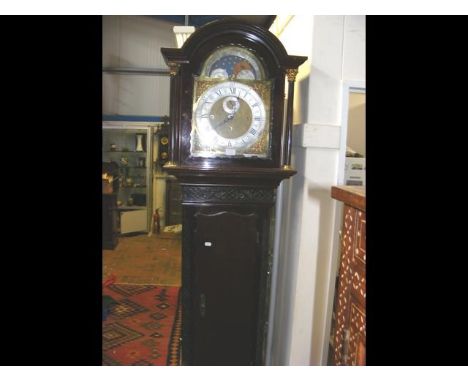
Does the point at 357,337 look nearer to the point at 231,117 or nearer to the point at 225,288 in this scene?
the point at 225,288

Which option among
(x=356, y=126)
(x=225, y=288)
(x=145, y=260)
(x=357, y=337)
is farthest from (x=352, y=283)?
(x=145, y=260)

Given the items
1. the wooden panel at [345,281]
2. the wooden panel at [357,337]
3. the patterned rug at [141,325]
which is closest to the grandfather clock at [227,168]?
the wooden panel at [345,281]

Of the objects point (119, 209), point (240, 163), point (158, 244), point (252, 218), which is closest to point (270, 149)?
point (240, 163)

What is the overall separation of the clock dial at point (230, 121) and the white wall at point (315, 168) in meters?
0.31

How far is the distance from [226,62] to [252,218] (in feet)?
2.13

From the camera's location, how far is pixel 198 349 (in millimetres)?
1656

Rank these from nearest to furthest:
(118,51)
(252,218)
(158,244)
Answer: (252,218) → (158,244) → (118,51)

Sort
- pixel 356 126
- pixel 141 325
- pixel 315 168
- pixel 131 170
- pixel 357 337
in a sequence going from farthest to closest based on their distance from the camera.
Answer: pixel 131 170, pixel 356 126, pixel 141 325, pixel 315 168, pixel 357 337

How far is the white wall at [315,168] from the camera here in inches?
67.1

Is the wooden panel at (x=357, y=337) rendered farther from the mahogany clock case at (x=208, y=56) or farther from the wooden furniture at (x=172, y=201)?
the wooden furniture at (x=172, y=201)

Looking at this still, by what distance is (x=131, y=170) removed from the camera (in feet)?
18.4

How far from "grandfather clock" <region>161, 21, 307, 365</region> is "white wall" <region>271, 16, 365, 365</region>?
0.88 feet

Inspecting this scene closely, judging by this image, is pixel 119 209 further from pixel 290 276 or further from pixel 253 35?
pixel 253 35

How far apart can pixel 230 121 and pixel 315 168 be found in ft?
1.65
